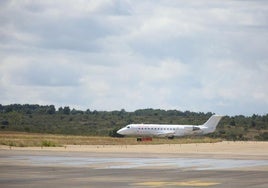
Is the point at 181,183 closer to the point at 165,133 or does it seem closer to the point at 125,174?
the point at 125,174

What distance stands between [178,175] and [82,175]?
4012 mm

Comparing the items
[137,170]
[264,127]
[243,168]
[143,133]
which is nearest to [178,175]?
[137,170]

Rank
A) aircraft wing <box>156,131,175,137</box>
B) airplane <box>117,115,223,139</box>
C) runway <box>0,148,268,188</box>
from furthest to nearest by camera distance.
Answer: aircraft wing <box>156,131,175,137</box> → airplane <box>117,115,223,139</box> → runway <box>0,148,268,188</box>

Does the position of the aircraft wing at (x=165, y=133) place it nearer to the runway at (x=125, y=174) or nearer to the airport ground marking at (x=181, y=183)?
the runway at (x=125, y=174)

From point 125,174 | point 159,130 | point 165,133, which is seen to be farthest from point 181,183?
point 159,130

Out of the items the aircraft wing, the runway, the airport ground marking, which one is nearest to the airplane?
the aircraft wing

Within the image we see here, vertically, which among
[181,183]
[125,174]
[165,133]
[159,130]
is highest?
[159,130]

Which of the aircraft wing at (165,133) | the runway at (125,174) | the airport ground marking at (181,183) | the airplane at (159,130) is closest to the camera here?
the airport ground marking at (181,183)

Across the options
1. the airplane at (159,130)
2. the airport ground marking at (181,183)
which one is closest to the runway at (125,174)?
the airport ground marking at (181,183)

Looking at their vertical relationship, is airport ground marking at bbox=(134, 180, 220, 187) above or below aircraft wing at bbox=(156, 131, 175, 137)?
below

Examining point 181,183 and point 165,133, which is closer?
point 181,183

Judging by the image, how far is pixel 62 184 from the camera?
27.8 metres

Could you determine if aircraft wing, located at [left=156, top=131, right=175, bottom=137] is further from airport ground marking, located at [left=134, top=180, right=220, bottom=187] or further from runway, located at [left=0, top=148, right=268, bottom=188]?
airport ground marking, located at [left=134, top=180, right=220, bottom=187]

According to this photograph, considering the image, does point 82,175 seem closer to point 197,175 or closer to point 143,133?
point 197,175
